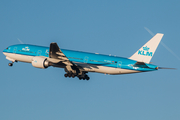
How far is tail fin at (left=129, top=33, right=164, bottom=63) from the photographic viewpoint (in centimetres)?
6103

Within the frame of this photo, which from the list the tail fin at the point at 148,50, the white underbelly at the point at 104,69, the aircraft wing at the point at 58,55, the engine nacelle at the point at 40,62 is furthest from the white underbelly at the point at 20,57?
the tail fin at the point at 148,50

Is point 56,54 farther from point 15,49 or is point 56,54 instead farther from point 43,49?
point 15,49

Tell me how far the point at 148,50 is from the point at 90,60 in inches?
426

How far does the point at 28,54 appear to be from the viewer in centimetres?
6738

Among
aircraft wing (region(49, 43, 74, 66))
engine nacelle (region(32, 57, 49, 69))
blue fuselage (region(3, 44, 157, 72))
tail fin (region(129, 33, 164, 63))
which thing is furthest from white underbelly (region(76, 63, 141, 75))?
engine nacelle (region(32, 57, 49, 69))

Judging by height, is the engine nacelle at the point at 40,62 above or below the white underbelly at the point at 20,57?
below

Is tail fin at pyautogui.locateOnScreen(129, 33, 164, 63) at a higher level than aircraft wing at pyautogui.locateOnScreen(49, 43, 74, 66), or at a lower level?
higher

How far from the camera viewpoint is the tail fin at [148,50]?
6103cm

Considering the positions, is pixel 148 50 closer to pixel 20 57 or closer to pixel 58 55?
pixel 58 55

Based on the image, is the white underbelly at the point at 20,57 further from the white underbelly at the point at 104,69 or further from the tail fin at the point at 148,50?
the tail fin at the point at 148,50

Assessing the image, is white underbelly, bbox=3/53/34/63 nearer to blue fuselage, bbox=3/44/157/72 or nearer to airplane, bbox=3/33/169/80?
airplane, bbox=3/33/169/80

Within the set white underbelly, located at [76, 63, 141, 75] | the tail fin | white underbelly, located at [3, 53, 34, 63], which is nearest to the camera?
the tail fin

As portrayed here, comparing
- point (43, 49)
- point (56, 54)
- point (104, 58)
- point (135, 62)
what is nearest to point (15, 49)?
point (43, 49)

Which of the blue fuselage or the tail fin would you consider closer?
the blue fuselage
